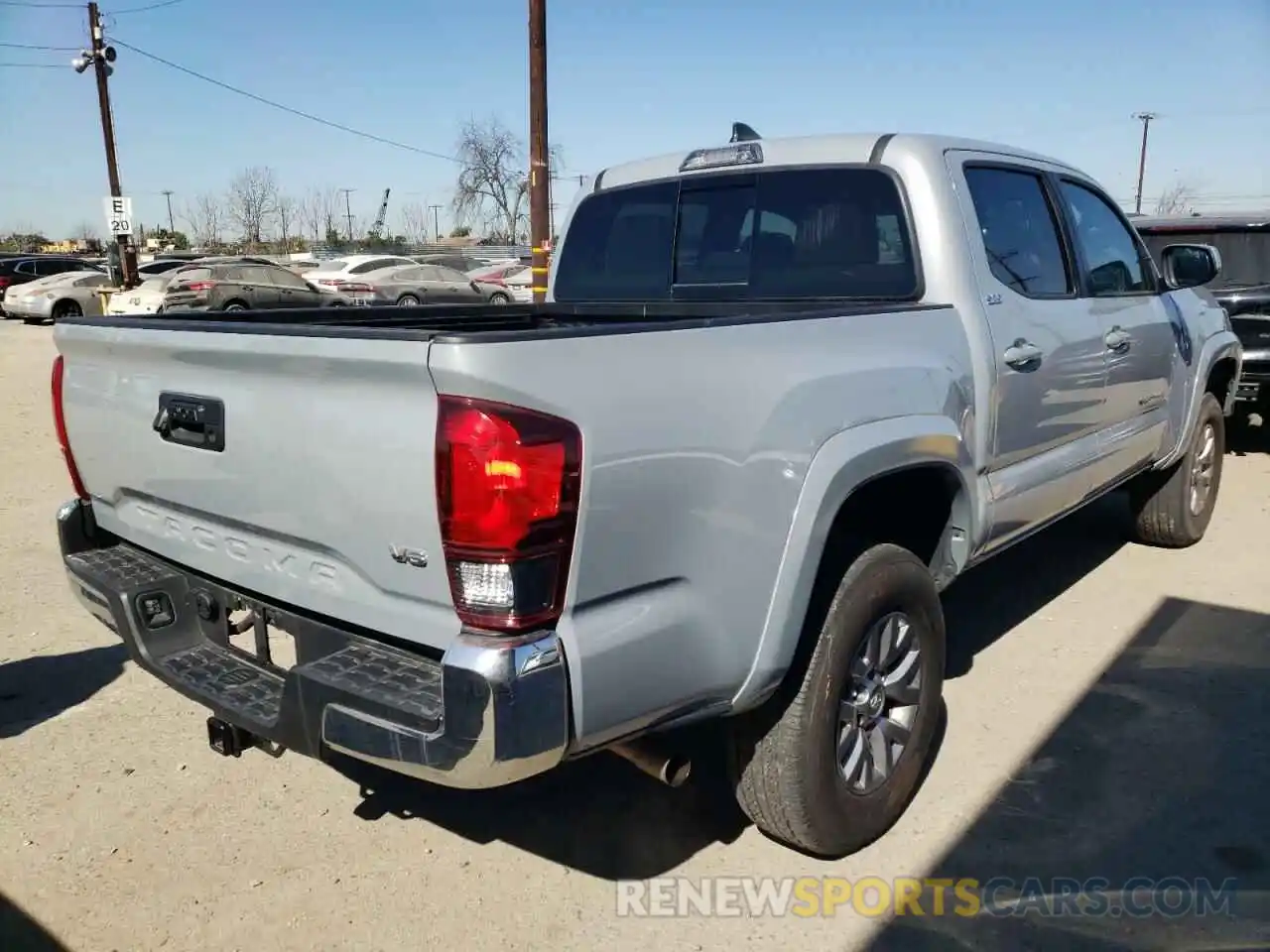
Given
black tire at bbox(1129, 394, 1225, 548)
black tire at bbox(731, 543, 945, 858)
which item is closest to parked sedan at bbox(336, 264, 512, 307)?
black tire at bbox(1129, 394, 1225, 548)

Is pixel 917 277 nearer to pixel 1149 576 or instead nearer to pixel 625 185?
pixel 625 185

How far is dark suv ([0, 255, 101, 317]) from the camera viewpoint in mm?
28609

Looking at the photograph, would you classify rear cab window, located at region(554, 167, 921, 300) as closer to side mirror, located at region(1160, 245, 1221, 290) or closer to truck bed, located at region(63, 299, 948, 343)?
truck bed, located at region(63, 299, 948, 343)

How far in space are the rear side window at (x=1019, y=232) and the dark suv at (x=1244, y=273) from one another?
173 inches

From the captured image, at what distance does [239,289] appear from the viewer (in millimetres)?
21859

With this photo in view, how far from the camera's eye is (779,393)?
2.44m

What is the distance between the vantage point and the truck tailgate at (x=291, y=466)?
79.8 inches

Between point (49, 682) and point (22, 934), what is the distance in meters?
1.73

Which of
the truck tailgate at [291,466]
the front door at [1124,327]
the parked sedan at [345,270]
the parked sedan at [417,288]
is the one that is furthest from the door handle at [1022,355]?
the parked sedan at [345,270]

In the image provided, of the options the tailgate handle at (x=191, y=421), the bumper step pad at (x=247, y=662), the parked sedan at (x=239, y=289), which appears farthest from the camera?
the parked sedan at (x=239, y=289)

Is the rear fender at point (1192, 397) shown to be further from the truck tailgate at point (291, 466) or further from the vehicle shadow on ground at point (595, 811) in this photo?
the truck tailgate at point (291, 466)

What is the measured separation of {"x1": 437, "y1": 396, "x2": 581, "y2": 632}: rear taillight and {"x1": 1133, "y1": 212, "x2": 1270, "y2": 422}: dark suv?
7179 mm

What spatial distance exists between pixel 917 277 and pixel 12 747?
3.53 meters

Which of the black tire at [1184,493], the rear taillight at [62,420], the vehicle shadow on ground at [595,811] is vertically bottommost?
the vehicle shadow on ground at [595,811]
